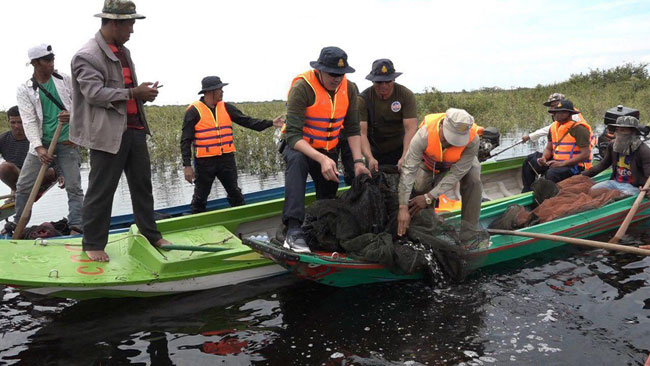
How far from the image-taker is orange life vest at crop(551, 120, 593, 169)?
778 cm

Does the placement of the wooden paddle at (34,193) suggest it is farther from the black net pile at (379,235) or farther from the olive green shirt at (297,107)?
the black net pile at (379,235)

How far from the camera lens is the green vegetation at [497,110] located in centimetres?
1354

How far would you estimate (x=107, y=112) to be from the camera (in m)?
4.18

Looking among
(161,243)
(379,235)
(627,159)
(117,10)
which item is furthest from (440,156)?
(627,159)

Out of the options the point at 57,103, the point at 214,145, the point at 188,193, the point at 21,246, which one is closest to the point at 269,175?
the point at 188,193

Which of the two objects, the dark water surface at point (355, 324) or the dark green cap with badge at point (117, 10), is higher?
the dark green cap with badge at point (117, 10)

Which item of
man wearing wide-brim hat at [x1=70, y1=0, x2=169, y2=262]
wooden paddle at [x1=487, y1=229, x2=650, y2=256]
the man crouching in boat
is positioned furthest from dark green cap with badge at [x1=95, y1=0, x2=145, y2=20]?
wooden paddle at [x1=487, y1=229, x2=650, y2=256]

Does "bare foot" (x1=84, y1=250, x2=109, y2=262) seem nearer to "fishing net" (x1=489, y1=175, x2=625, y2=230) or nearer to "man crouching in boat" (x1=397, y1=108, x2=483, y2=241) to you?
"man crouching in boat" (x1=397, y1=108, x2=483, y2=241)

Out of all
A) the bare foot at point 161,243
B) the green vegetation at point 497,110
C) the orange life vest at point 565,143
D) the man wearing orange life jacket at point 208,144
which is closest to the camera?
the bare foot at point 161,243

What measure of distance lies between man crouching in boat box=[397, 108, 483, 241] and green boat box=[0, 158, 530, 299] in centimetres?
149

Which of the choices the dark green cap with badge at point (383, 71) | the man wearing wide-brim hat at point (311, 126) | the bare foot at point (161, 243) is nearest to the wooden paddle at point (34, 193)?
the bare foot at point (161, 243)

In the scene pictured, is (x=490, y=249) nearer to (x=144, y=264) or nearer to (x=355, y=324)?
(x=355, y=324)

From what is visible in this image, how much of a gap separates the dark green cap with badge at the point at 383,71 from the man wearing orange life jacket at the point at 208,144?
5.86 ft

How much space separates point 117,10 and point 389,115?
2929 millimetres
